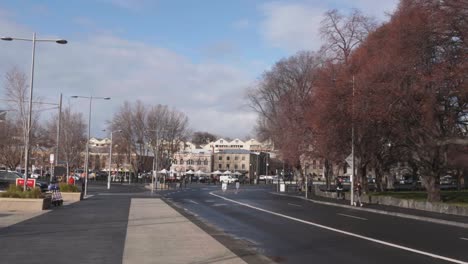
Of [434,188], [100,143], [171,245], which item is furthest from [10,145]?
[100,143]

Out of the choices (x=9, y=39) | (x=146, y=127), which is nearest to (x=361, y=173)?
(x=9, y=39)

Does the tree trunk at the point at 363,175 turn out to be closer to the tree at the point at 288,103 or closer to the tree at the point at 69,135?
the tree at the point at 288,103

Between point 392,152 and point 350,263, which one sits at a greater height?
point 392,152

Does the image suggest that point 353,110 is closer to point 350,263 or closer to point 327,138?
point 327,138

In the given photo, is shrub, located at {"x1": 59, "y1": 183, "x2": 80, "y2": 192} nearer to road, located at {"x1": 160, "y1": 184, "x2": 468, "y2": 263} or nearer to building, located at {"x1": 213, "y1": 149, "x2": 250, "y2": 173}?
road, located at {"x1": 160, "y1": 184, "x2": 468, "y2": 263}

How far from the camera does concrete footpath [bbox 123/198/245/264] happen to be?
11.4m

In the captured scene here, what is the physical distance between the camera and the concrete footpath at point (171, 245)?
37.2 feet

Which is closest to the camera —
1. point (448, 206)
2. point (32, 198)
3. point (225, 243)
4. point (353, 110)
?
point (225, 243)

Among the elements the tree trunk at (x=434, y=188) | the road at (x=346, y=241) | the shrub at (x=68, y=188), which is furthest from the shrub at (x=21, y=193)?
the tree trunk at (x=434, y=188)

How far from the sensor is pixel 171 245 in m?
13.5

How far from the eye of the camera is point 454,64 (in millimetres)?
32156

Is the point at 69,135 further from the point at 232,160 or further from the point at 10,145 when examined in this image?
the point at 232,160

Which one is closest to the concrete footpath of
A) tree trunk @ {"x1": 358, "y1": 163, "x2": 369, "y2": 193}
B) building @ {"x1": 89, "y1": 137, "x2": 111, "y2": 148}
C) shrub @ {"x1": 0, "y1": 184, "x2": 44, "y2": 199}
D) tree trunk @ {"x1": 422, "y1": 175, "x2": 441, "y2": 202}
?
shrub @ {"x1": 0, "y1": 184, "x2": 44, "y2": 199}

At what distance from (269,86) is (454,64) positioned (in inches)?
1793
